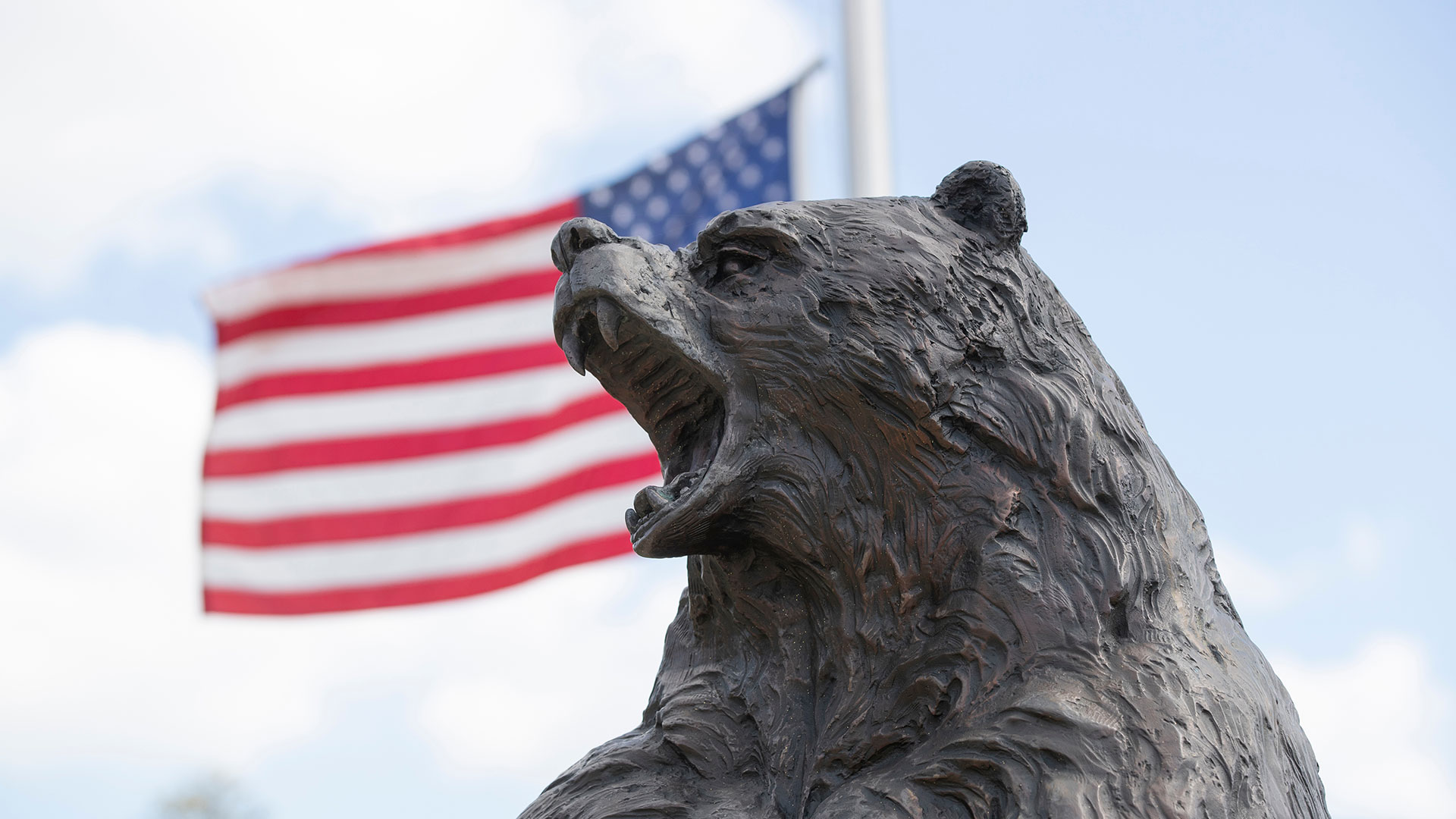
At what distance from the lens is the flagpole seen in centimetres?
582

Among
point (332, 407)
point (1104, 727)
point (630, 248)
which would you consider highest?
point (332, 407)

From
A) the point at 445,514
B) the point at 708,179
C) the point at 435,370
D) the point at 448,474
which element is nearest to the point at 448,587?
the point at 445,514

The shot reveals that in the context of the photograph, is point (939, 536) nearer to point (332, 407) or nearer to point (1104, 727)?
point (1104, 727)

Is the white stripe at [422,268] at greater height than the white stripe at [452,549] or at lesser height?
greater

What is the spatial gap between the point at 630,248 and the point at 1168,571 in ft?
3.33

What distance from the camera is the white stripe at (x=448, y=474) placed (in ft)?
21.8

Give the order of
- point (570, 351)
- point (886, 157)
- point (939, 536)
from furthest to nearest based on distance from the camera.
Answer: point (886, 157)
point (570, 351)
point (939, 536)

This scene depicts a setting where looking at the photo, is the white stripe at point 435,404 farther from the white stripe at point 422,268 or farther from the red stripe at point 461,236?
the red stripe at point 461,236

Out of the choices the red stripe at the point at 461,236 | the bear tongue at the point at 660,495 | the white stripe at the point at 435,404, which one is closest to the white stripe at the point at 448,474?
the white stripe at the point at 435,404

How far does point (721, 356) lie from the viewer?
92.0 inches

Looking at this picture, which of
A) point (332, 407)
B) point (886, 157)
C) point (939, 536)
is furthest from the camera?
point (332, 407)

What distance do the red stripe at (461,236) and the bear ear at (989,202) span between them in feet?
15.1

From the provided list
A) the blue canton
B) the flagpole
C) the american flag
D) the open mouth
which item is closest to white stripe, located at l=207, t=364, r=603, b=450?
the american flag

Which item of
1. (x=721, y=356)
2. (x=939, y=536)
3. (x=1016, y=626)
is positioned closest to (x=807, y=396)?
(x=721, y=356)
